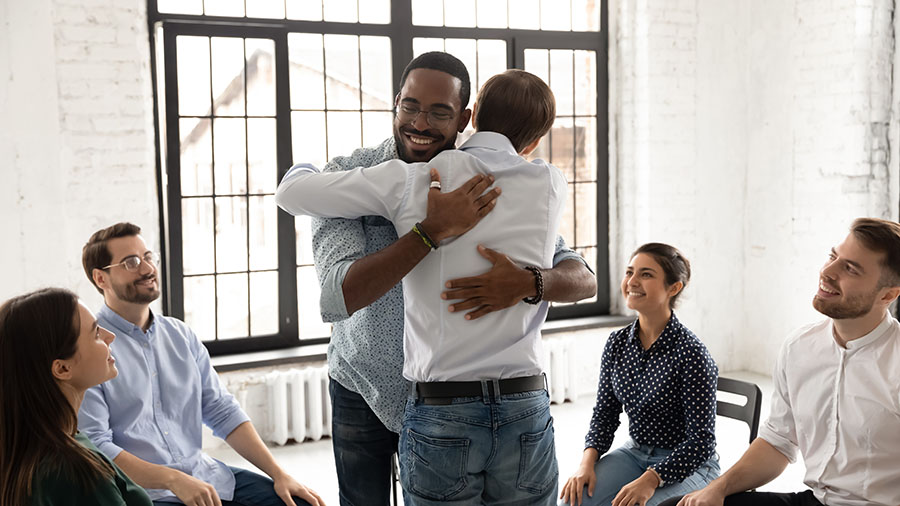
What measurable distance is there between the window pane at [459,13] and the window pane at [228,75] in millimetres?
1373

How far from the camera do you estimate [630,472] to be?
298cm

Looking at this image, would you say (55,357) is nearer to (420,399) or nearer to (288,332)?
(420,399)

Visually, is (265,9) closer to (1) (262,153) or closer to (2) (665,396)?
(1) (262,153)

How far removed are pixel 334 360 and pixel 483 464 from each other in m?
0.62

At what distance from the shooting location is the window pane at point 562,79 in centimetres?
606

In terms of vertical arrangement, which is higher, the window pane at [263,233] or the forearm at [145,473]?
the window pane at [263,233]

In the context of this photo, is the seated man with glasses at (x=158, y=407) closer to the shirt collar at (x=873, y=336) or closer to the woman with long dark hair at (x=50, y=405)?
the woman with long dark hair at (x=50, y=405)

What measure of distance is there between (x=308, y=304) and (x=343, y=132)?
3.50 ft

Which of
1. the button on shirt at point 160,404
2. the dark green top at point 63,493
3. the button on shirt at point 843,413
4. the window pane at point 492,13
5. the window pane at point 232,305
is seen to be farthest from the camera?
the window pane at point 492,13

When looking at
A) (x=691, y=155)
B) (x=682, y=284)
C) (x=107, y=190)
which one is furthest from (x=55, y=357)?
(x=691, y=155)

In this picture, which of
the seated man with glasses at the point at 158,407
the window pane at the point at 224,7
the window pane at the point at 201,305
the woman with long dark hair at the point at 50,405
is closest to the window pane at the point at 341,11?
the window pane at the point at 224,7

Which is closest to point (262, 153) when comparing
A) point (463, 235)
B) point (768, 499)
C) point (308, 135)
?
point (308, 135)

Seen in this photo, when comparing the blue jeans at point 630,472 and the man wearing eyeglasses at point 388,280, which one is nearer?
the man wearing eyeglasses at point 388,280

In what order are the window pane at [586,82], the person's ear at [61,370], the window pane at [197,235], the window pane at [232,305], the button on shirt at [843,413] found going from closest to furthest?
the person's ear at [61,370] → the button on shirt at [843,413] → the window pane at [197,235] → the window pane at [232,305] → the window pane at [586,82]
